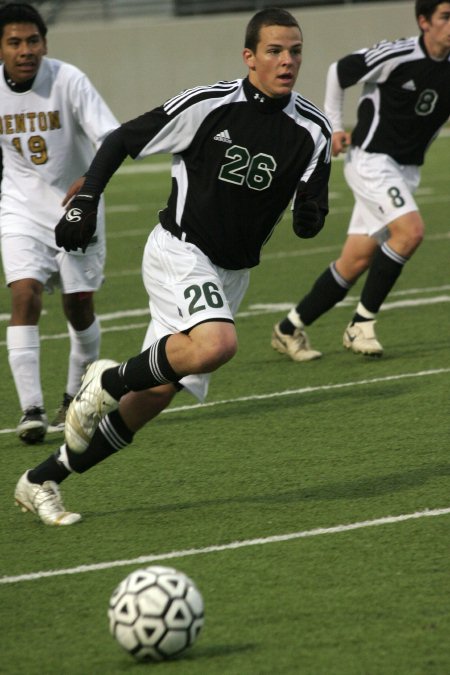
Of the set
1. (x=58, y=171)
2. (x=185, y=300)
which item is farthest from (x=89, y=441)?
(x=58, y=171)

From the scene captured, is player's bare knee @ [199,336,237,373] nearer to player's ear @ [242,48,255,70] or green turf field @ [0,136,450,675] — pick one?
green turf field @ [0,136,450,675]

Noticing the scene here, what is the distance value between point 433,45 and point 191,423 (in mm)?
3156

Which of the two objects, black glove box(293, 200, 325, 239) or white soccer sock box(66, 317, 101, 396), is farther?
white soccer sock box(66, 317, 101, 396)

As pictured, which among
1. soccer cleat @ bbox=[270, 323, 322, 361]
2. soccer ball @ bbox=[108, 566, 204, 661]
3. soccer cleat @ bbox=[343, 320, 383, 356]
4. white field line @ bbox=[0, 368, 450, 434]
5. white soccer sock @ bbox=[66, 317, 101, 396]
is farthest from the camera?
soccer cleat @ bbox=[270, 323, 322, 361]

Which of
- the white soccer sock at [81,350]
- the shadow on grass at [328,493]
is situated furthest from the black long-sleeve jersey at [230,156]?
the white soccer sock at [81,350]

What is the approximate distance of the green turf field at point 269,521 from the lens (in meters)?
4.03

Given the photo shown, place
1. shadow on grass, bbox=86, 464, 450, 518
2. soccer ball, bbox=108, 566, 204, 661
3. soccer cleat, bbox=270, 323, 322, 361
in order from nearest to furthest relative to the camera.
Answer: soccer ball, bbox=108, 566, 204, 661 < shadow on grass, bbox=86, 464, 450, 518 < soccer cleat, bbox=270, 323, 322, 361

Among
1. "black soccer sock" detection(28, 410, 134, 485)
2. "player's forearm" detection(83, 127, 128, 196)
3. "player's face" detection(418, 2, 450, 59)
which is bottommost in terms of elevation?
"black soccer sock" detection(28, 410, 134, 485)

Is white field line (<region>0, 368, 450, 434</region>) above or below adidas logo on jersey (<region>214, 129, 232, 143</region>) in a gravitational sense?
below

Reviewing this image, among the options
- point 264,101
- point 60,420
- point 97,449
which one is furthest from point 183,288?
point 60,420

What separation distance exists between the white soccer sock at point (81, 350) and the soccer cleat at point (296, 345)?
171cm

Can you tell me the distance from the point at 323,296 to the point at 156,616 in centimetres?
517

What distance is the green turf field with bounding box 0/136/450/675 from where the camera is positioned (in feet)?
13.2

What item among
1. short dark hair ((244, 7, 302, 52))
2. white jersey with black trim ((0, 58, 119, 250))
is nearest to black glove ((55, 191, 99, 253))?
short dark hair ((244, 7, 302, 52))
